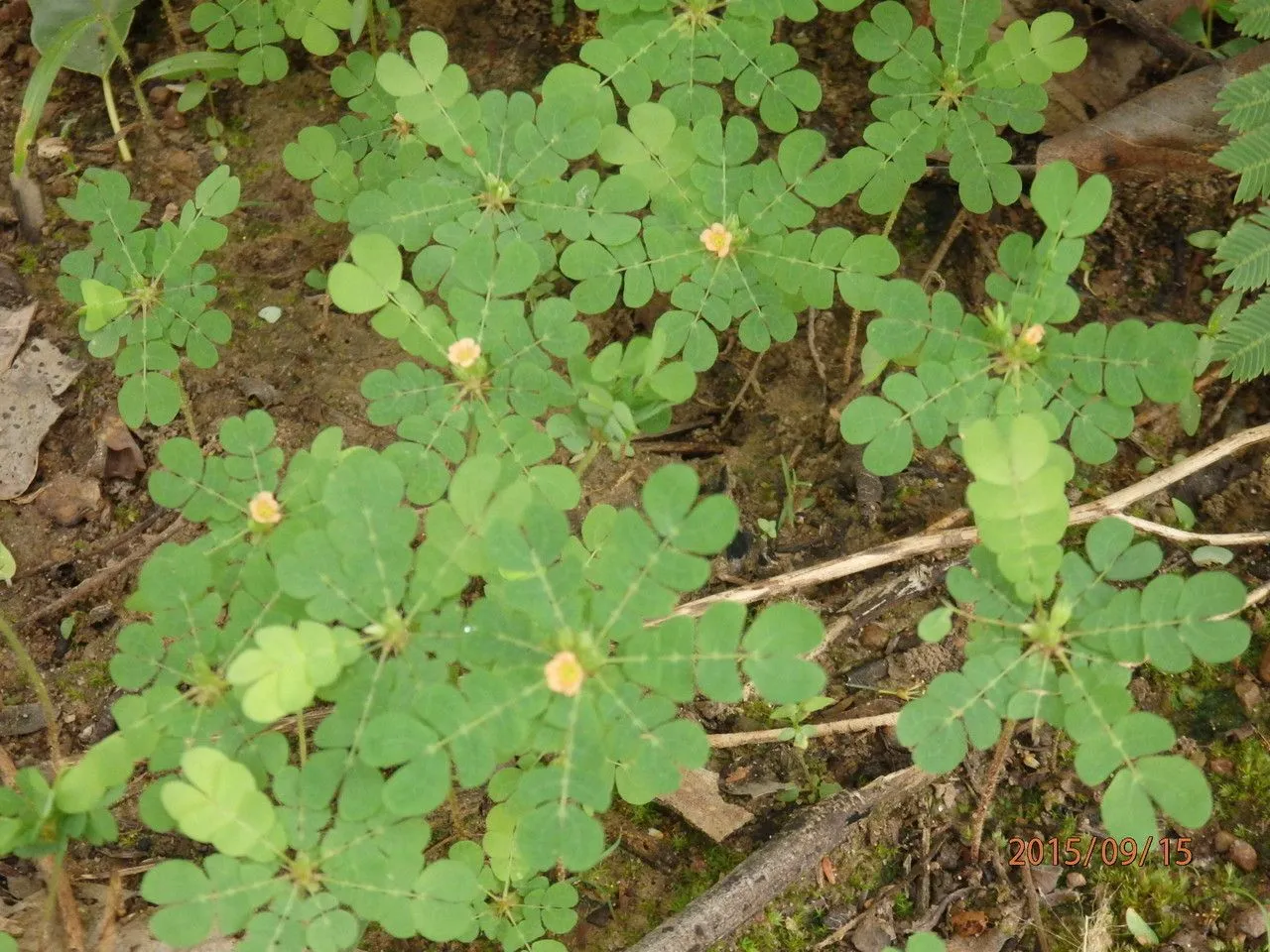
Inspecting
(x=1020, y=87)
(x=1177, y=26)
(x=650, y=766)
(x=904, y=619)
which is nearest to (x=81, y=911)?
(x=650, y=766)

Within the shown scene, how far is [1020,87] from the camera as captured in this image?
2.94m

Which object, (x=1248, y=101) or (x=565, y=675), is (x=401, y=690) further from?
(x=1248, y=101)

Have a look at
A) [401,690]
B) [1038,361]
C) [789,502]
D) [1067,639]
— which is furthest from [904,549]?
[401,690]

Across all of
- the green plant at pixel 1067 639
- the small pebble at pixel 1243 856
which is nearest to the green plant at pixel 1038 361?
the green plant at pixel 1067 639

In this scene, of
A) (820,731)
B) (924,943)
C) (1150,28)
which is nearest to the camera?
(924,943)

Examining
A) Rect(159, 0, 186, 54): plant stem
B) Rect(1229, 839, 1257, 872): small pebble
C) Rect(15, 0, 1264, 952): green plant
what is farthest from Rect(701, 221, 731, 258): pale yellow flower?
Rect(159, 0, 186, 54): plant stem

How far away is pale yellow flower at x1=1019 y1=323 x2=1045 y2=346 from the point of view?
2492mm

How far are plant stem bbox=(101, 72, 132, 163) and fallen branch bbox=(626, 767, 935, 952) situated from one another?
3.15 metres

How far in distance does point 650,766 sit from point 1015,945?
133 centimetres

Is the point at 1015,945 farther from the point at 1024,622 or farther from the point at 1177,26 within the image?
the point at 1177,26

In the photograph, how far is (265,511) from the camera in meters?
2.43

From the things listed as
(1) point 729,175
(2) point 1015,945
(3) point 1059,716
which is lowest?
(2) point 1015,945

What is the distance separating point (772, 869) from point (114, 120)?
330 centimetres
